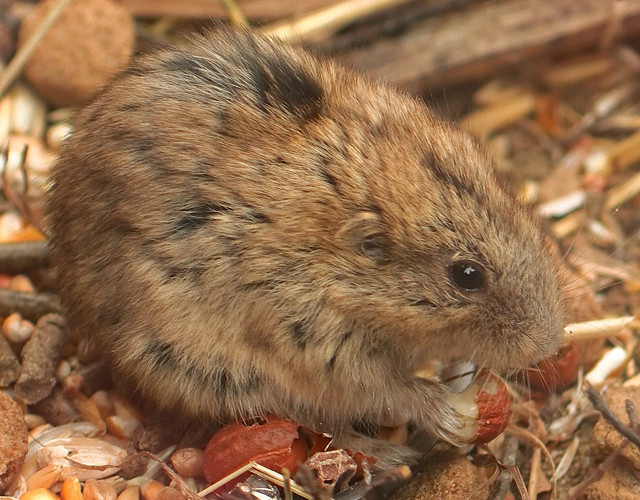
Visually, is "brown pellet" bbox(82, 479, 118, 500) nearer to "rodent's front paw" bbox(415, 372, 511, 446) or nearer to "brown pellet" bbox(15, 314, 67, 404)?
"brown pellet" bbox(15, 314, 67, 404)

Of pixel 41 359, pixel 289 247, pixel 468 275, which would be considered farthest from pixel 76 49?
pixel 468 275

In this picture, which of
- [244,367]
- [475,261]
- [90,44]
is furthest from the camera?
[90,44]

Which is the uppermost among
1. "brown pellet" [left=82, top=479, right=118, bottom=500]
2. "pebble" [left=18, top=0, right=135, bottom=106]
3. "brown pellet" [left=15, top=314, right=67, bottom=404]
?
"pebble" [left=18, top=0, right=135, bottom=106]

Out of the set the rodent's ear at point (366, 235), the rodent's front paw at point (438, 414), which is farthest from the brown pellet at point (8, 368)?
the rodent's front paw at point (438, 414)

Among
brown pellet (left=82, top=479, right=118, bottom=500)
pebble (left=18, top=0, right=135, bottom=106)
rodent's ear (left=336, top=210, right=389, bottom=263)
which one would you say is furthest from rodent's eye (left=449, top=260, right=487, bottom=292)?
pebble (left=18, top=0, right=135, bottom=106)

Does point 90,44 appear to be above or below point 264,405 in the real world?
above

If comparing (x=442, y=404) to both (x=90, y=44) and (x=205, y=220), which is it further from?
(x=90, y=44)

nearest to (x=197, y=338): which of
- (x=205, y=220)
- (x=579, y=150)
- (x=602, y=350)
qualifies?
(x=205, y=220)

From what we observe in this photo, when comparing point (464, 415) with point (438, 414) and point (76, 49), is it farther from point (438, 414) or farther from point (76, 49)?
point (76, 49)
